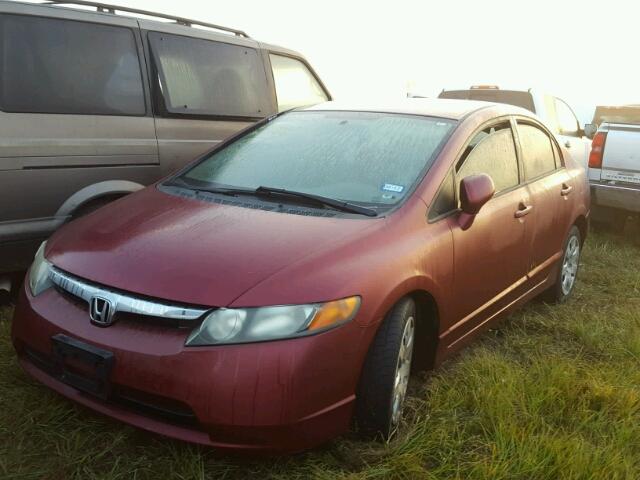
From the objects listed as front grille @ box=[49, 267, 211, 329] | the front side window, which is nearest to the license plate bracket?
front grille @ box=[49, 267, 211, 329]

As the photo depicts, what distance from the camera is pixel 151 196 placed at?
3391mm

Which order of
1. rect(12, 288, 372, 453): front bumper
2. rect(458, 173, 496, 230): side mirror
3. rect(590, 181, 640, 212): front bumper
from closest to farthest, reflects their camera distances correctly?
rect(12, 288, 372, 453): front bumper, rect(458, 173, 496, 230): side mirror, rect(590, 181, 640, 212): front bumper

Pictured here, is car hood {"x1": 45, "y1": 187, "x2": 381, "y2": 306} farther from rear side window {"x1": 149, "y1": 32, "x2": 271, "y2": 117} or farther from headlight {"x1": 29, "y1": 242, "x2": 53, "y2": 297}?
rear side window {"x1": 149, "y1": 32, "x2": 271, "y2": 117}

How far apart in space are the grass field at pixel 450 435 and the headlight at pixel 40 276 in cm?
49

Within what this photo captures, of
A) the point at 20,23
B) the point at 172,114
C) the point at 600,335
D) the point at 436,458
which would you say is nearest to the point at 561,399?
the point at 436,458

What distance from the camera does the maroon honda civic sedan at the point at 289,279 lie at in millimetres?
2330

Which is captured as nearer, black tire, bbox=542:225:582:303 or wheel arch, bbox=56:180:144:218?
wheel arch, bbox=56:180:144:218

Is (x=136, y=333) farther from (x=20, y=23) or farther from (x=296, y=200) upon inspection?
(x=20, y=23)

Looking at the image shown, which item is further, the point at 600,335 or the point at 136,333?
the point at 600,335

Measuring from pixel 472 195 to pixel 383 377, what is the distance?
0.99 metres

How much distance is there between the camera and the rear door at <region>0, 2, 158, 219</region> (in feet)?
12.3

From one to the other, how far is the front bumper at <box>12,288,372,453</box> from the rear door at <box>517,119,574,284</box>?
1.91 m

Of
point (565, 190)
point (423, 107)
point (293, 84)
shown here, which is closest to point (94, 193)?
point (423, 107)

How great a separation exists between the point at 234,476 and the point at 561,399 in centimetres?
158
